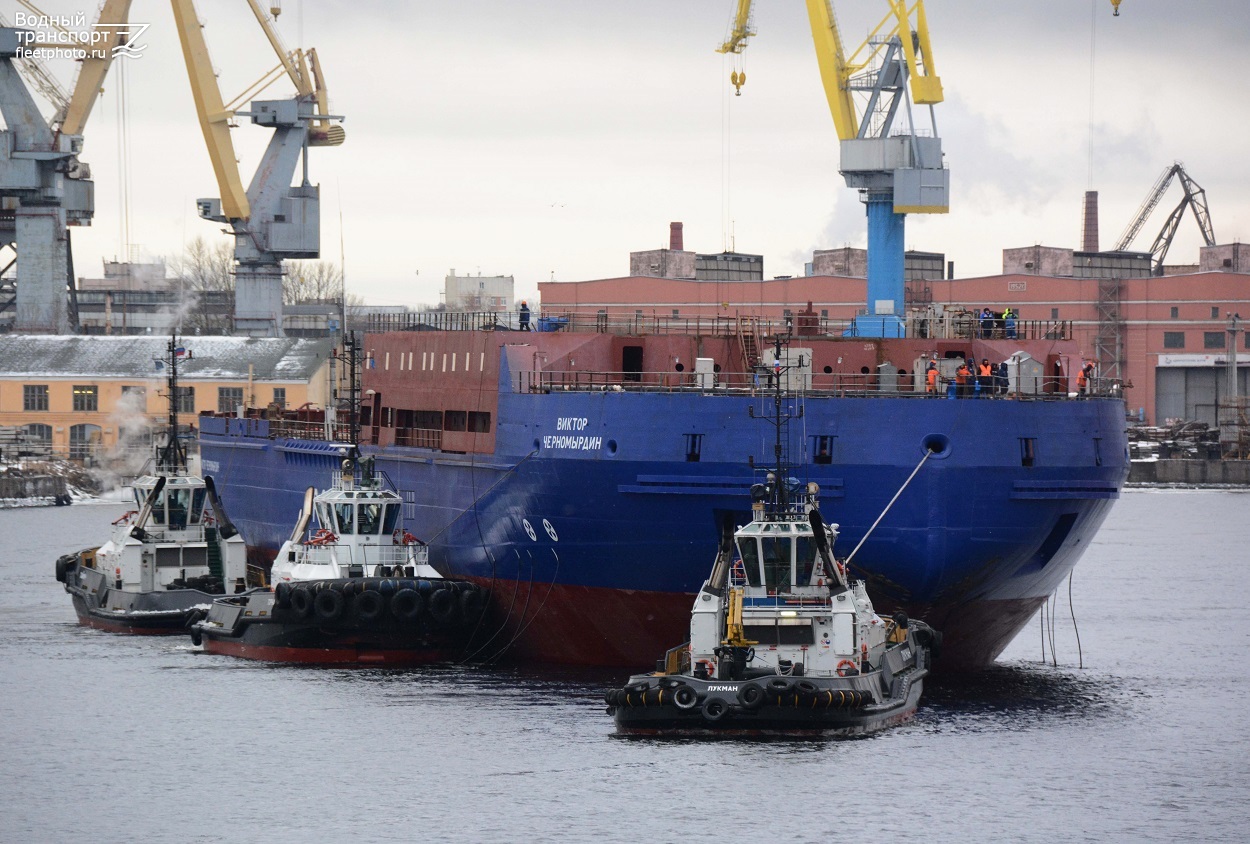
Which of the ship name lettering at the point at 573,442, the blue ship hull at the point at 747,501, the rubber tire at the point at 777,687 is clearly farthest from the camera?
the ship name lettering at the point at 573,442

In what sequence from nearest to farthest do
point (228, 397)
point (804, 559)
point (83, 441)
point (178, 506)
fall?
point (804, 559), point (178, 506), point (228, 397), point (83, 441)

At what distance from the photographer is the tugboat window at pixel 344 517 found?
42.2m

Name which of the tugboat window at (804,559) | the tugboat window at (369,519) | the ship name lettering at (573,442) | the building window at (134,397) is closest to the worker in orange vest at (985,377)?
the tugboat window at (804,559)

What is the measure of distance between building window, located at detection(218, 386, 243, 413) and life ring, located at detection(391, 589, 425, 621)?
58.6m

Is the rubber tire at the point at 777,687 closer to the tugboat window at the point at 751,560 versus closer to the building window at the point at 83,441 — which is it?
the tugboat window at the point at 751,560

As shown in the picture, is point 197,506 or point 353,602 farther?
point 197,506

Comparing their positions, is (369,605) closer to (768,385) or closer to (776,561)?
(768,385)

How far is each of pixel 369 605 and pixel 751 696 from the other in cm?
1162

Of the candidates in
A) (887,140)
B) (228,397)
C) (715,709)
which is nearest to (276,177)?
(228,397)

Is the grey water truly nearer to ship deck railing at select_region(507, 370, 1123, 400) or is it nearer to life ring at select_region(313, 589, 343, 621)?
life ring at select_region(313, 589, 343, 621)

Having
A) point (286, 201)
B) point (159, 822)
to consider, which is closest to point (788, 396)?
point (159, 822)

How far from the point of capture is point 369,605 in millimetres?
39781

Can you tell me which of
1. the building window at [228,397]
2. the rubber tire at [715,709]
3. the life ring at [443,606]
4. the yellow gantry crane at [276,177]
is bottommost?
the rubber tire at [715,709]

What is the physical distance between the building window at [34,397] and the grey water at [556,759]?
58.9 meters
